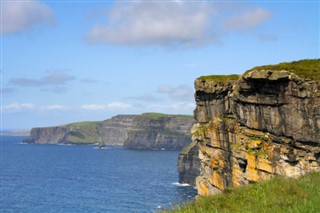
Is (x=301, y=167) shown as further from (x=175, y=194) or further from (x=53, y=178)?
(x=53, y=178)

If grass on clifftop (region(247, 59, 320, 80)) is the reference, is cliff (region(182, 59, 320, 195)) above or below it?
below

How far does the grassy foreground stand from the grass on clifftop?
1925 cm

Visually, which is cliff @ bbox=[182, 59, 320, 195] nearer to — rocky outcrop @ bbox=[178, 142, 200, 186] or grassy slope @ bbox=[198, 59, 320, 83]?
grassy slope @ bbox=[198, 59, 320, 83]

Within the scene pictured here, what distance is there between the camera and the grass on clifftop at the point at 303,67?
119ft

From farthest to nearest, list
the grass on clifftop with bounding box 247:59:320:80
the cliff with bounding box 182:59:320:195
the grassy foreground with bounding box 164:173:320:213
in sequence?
1. the grass on clifftop with bounding box 247:59:320:80
2. the cliff with bounding box 182:59:320:195
3. the grassy foreground with bounding box 164:173:320:213

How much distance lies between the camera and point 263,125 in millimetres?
40031

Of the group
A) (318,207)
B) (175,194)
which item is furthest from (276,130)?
(175,194)

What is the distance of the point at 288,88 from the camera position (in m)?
36.8

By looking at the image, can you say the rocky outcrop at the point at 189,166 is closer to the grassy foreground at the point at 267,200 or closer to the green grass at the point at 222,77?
the green grass at the point at 222,77

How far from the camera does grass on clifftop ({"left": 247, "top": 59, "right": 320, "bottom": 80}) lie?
3629 centimetres

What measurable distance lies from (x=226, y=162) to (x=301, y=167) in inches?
478

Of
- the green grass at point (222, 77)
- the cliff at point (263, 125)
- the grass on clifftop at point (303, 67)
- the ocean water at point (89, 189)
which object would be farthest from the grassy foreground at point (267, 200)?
the ocean water at point (89, 189)

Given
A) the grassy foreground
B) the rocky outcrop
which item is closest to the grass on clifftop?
the grassy foreground

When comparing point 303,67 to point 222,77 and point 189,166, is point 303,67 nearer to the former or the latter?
point 222,77
